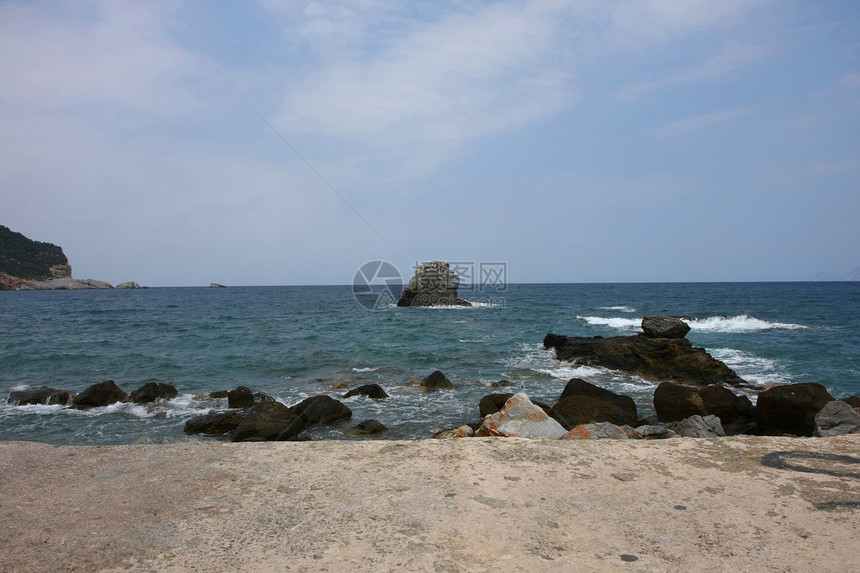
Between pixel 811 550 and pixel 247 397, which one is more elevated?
pixel 811 550

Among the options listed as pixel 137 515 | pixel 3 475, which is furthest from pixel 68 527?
pixel 3 475

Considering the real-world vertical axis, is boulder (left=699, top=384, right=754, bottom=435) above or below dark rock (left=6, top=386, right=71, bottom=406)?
above

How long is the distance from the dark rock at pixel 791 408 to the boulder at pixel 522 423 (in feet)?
17.9

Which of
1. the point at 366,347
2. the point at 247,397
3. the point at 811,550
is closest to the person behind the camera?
the point at 811,550

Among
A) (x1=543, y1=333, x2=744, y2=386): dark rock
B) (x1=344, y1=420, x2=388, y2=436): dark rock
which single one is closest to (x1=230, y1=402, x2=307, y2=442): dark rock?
(x1=344, y1=420, x2=388, y2=436): dark rock

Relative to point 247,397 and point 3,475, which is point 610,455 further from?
point 247,397

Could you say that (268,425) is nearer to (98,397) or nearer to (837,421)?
(98,397)

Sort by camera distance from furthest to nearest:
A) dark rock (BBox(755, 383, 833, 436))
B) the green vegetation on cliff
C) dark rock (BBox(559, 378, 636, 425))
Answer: the green vegetation on cliff
dark rock (BBox(559, 378, 636, 425))
dark rock (BBox(755, 383, 833, 436))

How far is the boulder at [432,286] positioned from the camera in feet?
177

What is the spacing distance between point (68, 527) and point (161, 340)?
2615cm

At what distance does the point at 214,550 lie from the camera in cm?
351

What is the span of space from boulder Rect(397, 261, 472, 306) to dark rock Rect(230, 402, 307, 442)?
4323 cm

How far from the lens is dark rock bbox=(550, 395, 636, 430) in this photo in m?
10.4

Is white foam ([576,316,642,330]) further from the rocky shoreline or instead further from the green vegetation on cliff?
the green vegetation on cliff
